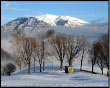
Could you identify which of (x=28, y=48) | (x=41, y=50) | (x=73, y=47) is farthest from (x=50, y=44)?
(x=28, y=48)

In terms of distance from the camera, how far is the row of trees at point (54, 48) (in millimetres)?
19125

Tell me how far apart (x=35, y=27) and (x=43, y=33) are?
8.31 ft

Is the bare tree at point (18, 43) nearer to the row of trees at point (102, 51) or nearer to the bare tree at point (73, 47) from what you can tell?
the bare tree at point (73, 47)

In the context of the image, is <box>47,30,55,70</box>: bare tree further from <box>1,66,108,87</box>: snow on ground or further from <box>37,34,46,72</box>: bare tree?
<box>1,66,108,87</box>: snow on ground

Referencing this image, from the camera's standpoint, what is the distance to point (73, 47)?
24672 millimetres

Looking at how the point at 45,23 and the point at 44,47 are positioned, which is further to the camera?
the point at 45,23

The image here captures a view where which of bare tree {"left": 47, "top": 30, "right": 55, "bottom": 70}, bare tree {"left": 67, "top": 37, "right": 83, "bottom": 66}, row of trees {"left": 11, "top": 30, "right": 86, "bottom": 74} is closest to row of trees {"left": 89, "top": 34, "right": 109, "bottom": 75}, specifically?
bare tree {"left": 67, "top": 37, "right": 83, "bottom": 66}

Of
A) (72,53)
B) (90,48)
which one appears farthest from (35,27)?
(90,48)

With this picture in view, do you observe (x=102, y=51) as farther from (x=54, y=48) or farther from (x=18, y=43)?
(x=18, y=43)

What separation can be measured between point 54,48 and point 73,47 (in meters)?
2.75

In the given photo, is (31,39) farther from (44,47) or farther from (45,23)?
(45,23)

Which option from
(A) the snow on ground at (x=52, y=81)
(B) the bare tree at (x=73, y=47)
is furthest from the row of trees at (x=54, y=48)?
(A) the snow on ground at (x=52, y=81)

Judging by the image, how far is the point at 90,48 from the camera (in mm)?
25125

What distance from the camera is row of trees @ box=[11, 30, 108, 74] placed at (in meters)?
19.1
